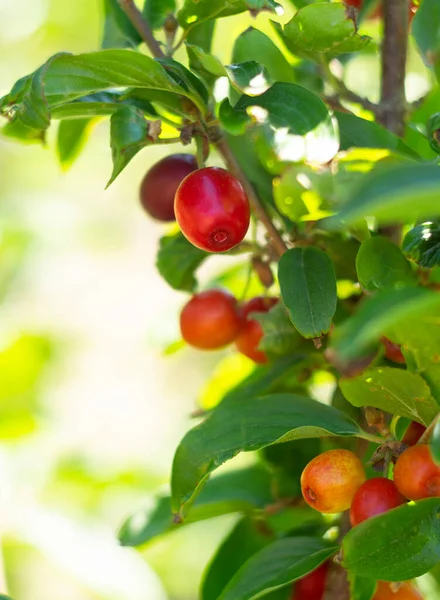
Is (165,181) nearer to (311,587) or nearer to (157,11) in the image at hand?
(157,11)

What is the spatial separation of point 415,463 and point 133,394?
2969mm

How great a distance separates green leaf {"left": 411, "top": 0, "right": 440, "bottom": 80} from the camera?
3.20ft

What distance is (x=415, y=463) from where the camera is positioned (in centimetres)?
71

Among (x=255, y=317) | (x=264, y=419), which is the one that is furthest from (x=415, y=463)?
(x=255, y=317)

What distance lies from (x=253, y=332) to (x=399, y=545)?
40cm

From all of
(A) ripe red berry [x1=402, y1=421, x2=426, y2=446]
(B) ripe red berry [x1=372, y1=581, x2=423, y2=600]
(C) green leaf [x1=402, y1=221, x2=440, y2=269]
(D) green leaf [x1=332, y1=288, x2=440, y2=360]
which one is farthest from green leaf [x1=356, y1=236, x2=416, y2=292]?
(B) ripe red berry [x1=372, y1=581, x2=423, y2=600]

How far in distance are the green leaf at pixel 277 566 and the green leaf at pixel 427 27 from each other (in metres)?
0.56

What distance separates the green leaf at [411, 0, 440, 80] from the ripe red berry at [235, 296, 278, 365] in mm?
346

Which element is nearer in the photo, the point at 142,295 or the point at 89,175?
the point at 89,175

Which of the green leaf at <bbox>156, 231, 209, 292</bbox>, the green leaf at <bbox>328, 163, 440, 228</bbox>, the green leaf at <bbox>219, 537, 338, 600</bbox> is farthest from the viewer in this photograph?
the green leaf at <bbox>156, 231, 209, 292</bbox>

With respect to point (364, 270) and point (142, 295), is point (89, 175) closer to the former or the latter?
point (142, 295)

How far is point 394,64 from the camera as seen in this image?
108 centimetres

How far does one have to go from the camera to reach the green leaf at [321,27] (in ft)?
2.64

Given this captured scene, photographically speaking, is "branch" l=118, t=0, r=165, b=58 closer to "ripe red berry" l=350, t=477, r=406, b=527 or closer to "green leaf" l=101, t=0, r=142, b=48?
"green leaf" l=101, t=0, r=142, b=48
